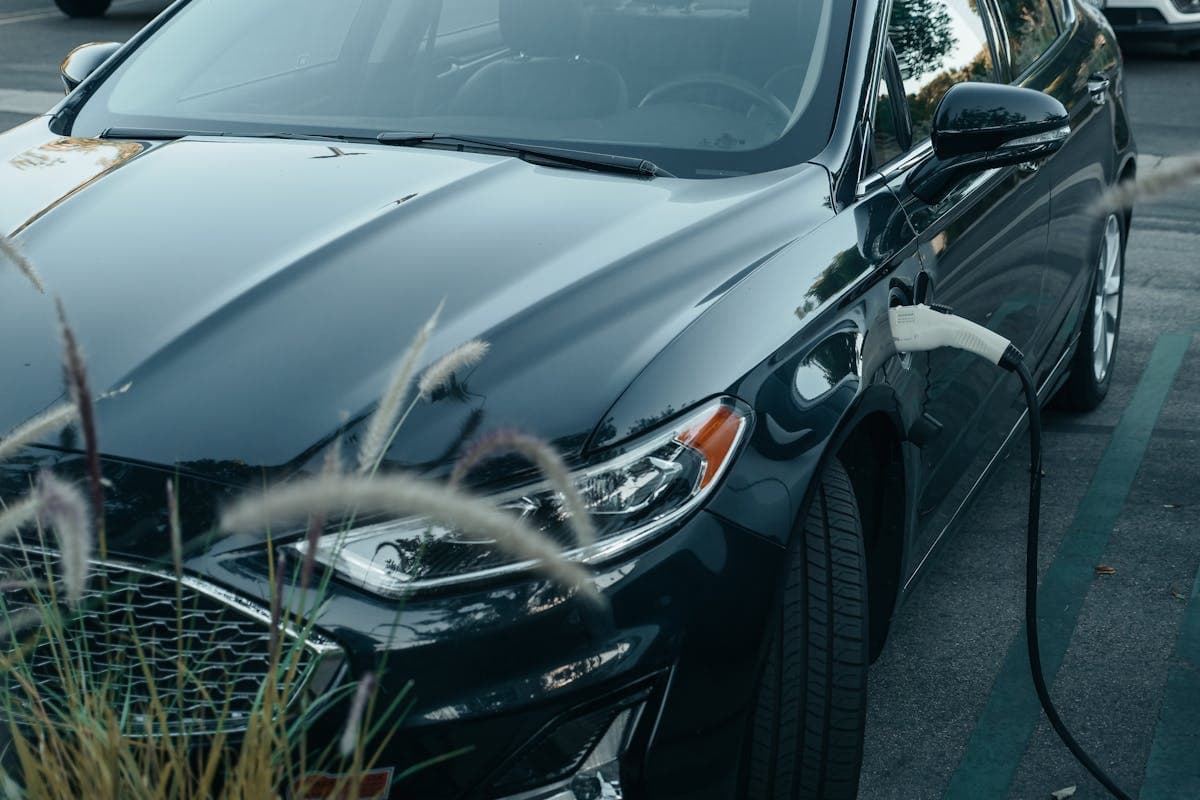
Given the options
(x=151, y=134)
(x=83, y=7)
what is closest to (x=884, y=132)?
(x=151, y=134)

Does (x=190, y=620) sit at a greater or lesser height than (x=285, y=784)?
greater

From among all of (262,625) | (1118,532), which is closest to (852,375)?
(262,625)

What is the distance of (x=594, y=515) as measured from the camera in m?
2.05

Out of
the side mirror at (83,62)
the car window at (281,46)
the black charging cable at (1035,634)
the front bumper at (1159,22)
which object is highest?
Result: the car window at (281,46)

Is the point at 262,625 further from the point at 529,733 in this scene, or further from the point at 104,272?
the point at 104,272

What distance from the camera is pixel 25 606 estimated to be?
1896mm

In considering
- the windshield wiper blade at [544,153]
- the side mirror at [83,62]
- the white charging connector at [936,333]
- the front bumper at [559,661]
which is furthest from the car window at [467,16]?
the front bumper at [559,661]

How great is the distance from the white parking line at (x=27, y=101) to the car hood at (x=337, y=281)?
8241mm

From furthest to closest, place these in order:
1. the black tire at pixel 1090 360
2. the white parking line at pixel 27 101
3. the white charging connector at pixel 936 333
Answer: the white parking line at pixel 27 101 < the black tire at pixel 1090 360 < the white charging connector at pixel 936 333

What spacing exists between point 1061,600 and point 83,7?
51.5ft

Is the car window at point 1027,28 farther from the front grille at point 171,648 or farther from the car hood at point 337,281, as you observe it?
the front grille at point 171,648

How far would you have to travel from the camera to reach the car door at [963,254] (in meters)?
3.07

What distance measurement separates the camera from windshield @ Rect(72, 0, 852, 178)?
124 inches

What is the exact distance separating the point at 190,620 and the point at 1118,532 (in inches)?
121
